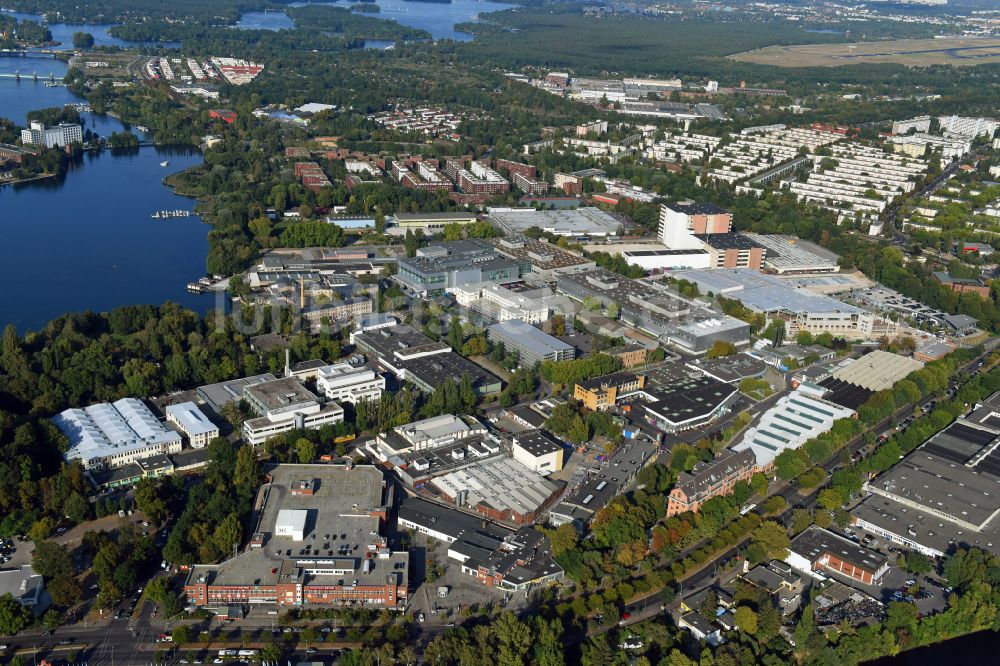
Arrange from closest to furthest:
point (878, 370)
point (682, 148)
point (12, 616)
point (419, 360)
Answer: point (12, 616)
point (419, 360)
point (878, 370)
point (682, 148)

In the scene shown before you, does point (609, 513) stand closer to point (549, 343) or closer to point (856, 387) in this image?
point (549, 343)

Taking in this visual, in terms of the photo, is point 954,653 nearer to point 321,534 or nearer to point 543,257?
point 321,534

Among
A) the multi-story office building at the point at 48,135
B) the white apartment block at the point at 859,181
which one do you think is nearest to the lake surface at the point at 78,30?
the multi-story office building at the point at 48,135

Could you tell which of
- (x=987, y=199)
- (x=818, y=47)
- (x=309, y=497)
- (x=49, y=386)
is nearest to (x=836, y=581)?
(x=309, y=497)

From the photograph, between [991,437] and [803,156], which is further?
[803,156]

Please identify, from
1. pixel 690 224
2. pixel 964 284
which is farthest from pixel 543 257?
pixel 964 284

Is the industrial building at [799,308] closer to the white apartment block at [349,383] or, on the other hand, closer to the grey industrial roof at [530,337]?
the grey industrial roof at [530,337]

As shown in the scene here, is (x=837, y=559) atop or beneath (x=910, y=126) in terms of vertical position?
beneath
